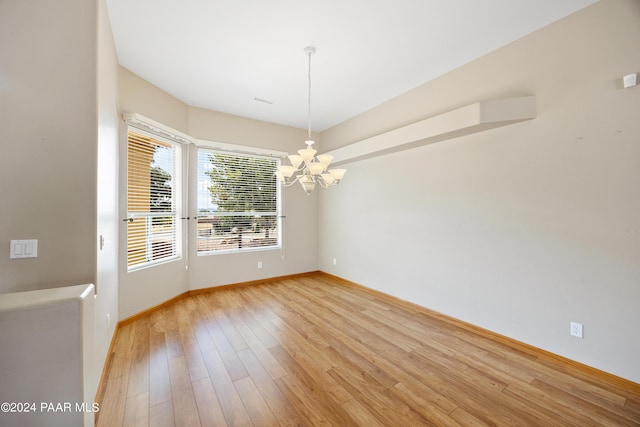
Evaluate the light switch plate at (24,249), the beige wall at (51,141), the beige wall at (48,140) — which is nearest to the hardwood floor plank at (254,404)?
the beige wall at (51,141)

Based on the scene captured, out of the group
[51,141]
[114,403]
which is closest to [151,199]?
[51,141]

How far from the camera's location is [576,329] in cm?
216

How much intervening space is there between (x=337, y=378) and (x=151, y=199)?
10.3 ft

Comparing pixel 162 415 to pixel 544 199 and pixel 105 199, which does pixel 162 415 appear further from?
pixel 544 199

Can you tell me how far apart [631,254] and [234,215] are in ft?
15.2

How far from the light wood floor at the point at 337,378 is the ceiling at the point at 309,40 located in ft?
10.1

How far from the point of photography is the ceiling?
207cm

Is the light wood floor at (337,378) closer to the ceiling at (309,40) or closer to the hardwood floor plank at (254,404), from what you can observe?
the hardwood floor plank at (254,404)

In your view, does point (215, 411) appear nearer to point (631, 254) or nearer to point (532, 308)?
point (532, 308)

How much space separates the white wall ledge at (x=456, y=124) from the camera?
2.39 meters

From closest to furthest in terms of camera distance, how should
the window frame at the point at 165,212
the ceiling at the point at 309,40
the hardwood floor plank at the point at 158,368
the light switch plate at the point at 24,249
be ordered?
the light switch plate at the point at 24,249, the hardwood floor plank at the point at 158,368, the ceiling at the point at 309,40, the window frame at the point at 165,212

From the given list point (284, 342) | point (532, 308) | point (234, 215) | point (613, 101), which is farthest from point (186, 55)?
point (532, 308)

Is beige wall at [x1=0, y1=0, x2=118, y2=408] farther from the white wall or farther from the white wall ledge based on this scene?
the white wall ledge

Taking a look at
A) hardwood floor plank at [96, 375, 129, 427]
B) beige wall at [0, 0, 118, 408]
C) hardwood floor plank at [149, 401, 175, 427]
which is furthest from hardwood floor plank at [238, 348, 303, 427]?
beige wall at [0, 0, 118, 408]
